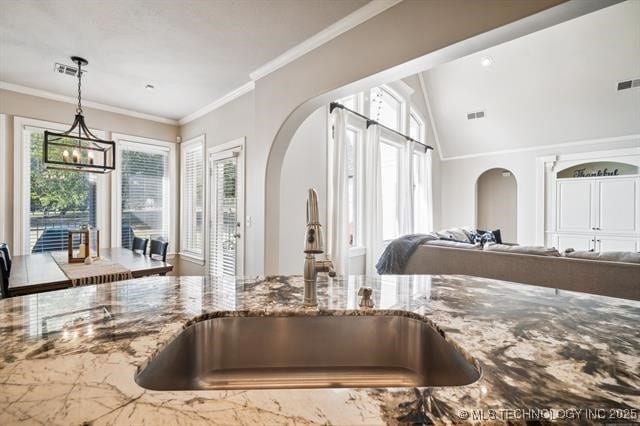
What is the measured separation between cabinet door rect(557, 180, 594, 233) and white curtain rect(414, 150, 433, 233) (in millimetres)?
2439

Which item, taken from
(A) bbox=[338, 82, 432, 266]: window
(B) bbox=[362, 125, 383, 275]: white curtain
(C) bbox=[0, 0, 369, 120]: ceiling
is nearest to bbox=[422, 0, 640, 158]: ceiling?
(A) bbox=[338, 82, 432, 266]: window

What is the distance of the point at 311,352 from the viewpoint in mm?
989

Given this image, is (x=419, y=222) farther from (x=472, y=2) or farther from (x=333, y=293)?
(x=333, y=293)

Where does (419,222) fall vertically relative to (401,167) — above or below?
below

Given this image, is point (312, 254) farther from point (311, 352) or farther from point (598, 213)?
point (598, 213)

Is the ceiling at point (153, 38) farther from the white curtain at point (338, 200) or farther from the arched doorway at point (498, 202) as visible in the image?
the arched doorway at point (498, 202)

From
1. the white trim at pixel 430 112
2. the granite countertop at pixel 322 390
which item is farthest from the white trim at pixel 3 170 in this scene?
the white trim at pixel 430 112

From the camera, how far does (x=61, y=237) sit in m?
3.76

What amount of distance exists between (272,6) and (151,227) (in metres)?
3.77

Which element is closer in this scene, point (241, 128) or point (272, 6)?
point (272, 6)

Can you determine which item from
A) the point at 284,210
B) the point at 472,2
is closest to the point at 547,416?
the point at 472,2

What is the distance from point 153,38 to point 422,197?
539cm

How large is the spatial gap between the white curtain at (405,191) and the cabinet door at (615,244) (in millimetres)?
3506

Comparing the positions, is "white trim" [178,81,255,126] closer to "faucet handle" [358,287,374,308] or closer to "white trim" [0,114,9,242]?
"white trim" [0,114,9,242]
